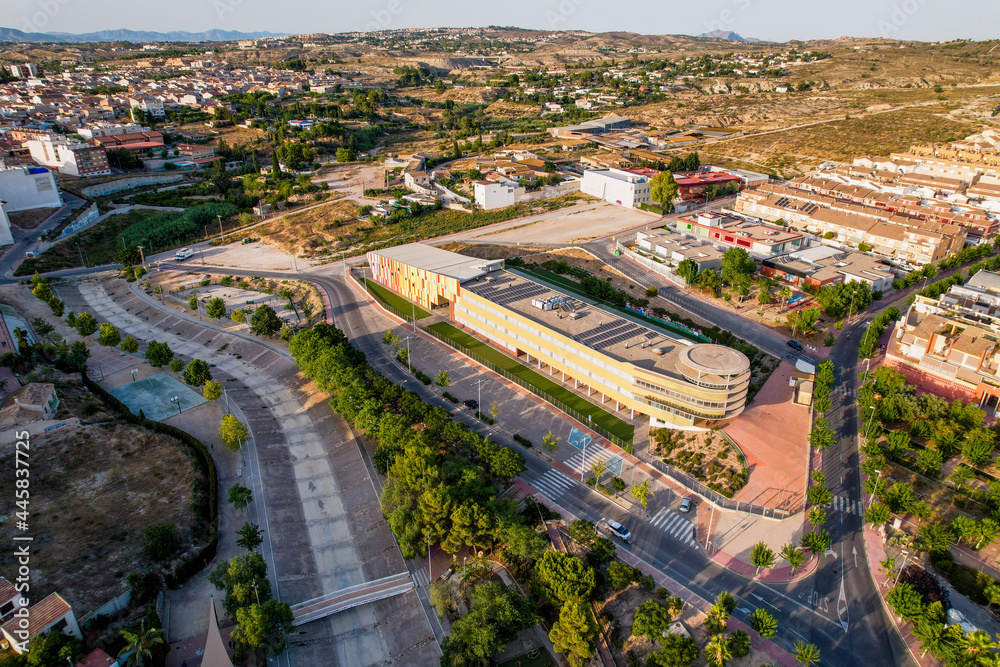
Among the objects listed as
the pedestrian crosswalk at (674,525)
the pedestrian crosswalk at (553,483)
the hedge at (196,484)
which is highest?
the hedge at (196,484)

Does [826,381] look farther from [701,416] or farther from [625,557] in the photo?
[625,557]

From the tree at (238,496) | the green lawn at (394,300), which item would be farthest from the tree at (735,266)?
the tree at (238,496)

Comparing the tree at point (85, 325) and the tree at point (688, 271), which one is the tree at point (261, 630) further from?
the tree at point (688, 271)

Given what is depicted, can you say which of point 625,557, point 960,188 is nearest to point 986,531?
point 625,557

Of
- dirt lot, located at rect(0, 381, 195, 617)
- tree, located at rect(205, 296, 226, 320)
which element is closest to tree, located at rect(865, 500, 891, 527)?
dirt lot, located at rect(0, 381, 195, 617)

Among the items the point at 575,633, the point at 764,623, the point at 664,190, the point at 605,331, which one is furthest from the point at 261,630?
the point at 664,190
